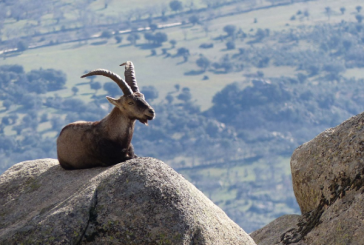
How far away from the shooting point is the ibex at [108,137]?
18.0 meters

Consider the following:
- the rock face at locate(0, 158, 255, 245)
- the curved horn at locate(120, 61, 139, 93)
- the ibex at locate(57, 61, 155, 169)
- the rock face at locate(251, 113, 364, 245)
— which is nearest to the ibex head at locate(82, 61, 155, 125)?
the ibex at locate(57, 61, 155, 169)

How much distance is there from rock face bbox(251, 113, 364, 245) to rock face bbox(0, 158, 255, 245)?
173 centimetres

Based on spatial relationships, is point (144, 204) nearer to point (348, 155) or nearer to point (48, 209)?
point (48, 209)

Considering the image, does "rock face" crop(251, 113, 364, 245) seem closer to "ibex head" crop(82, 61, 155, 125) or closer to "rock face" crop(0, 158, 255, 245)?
"rock face" crop(0, 158, 255, 245)

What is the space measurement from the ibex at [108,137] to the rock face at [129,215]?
3149mm

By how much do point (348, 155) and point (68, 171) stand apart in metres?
7.18

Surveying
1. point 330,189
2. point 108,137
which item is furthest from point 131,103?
point 330,189

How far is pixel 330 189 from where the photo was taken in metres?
14.9

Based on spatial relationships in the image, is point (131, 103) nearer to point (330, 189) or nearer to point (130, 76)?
point (130, 76)

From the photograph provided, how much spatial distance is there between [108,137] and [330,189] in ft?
21.1

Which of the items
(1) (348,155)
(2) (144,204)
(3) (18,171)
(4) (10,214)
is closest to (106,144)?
(3) (18,171)

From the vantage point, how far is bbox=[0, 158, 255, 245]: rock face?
12.8 meters

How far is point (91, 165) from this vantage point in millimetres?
18016

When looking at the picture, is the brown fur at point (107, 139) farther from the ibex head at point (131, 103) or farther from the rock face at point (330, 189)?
the rock face at point (330, 189)
